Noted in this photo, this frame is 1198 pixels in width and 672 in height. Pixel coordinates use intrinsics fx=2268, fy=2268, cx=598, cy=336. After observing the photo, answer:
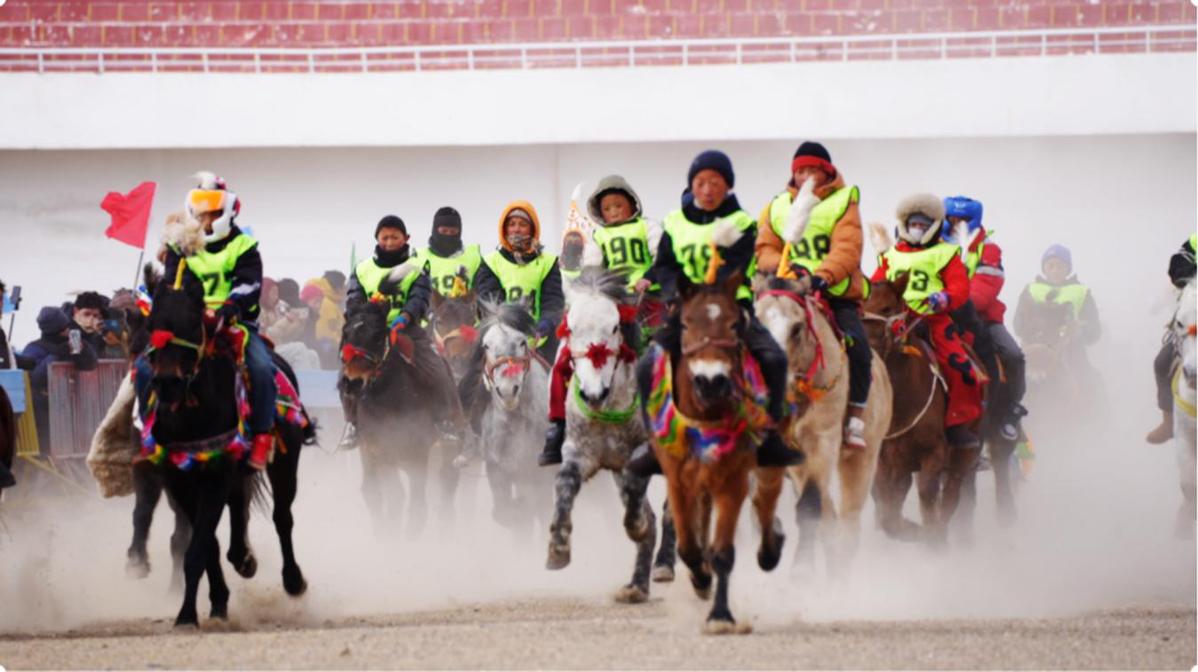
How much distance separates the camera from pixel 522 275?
51.7ft

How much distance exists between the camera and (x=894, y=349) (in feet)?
48.3

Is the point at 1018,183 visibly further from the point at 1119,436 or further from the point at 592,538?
the point at 592,538

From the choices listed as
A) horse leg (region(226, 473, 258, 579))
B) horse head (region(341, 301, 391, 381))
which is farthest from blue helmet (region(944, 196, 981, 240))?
horse leg (region(226, 473, 258, 579))

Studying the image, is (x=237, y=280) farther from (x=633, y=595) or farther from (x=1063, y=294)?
(x=1063, y=294)

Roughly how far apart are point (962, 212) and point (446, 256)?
14.3 ft

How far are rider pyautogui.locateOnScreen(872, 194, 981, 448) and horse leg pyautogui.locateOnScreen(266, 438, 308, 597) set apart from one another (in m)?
4.16

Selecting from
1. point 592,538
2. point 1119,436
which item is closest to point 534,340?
point 592,538

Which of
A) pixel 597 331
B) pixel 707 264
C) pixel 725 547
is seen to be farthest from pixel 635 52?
pixel 725 547

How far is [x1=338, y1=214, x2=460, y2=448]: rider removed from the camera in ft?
53.6

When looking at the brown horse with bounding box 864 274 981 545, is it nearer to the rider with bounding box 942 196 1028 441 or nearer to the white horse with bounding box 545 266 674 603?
the rider with bounding box 942 196 1028 441

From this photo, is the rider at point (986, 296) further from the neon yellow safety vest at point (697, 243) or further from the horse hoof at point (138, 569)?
the horse hoof at point (138, 569)

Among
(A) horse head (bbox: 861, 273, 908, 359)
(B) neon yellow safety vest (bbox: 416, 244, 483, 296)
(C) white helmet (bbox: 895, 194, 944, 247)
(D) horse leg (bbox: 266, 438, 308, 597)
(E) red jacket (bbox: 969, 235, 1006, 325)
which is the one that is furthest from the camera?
(B) neon yellow safety vest (bbox: 416, 244, 483, 296)

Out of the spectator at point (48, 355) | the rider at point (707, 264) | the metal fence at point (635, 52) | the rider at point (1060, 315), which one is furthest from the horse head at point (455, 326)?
the metal fence at point (635, 52)

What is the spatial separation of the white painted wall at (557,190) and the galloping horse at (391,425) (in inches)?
436
